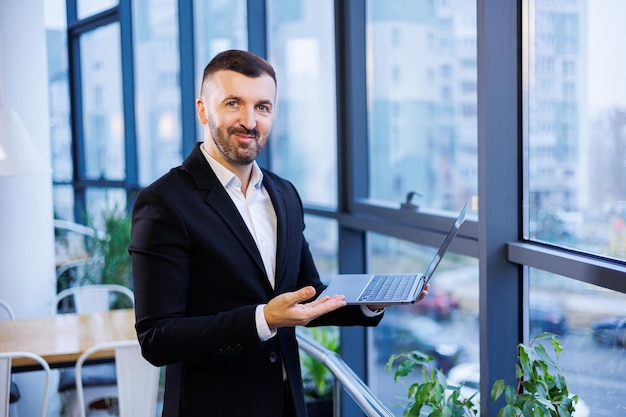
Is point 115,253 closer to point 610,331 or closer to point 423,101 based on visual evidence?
point 423,101

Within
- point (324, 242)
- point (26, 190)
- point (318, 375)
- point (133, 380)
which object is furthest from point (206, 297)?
point (26, 190)

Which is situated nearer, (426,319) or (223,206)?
(223,206)

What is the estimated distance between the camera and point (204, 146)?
177cm

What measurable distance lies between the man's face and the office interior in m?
0.90

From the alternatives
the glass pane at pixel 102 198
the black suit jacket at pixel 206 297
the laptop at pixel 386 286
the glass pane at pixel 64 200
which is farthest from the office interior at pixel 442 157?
the glass pane at pixel 64 200

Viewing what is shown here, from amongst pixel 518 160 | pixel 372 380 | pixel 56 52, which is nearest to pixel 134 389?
pixel 372 380

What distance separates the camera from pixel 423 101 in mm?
3156

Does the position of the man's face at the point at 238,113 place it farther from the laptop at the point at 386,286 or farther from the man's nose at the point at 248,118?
the laptop at the point at 386,286

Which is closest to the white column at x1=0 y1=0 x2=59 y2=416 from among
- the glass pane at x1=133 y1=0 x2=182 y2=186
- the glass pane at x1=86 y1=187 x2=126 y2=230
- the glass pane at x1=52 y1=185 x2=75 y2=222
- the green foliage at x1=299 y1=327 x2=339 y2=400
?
the green foliage at x1=299 y1=327 x2=339 y2=400

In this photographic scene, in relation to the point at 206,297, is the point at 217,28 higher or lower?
higher

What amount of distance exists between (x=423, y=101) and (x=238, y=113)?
1.61 m

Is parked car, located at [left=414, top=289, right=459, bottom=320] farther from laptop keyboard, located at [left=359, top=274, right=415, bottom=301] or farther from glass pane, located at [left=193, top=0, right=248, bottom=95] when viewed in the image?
glass pane, located at [left=193, top=0, right=248, bottom=95]

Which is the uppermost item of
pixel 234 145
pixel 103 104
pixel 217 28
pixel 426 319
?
pixel 217 28

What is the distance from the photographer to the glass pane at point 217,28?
5.34 m
